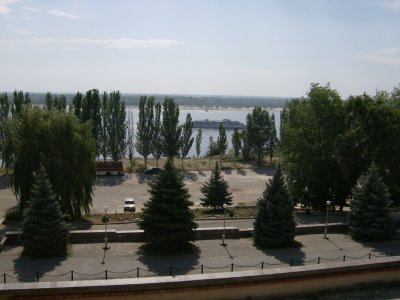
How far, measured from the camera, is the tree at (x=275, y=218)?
2052 cm

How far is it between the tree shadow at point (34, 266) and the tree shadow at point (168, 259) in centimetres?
339

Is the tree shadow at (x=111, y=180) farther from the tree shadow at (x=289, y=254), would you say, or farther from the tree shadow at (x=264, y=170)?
the tree shadow at (x=289, y=254)

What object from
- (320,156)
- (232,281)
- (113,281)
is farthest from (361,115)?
(113,281)

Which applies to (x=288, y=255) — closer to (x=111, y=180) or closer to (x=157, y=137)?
(x=111, y=180)

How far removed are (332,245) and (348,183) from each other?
27.5 feet

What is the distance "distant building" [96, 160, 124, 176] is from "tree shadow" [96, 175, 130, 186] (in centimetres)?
70

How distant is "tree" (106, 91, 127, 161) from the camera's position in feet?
179

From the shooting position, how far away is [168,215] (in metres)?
19.9

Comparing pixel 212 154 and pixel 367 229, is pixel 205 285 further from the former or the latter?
pixel 212 154

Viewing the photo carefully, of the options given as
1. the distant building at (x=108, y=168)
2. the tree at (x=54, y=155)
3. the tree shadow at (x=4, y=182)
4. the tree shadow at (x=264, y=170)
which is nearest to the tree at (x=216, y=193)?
the tree at (x=54, y=155)

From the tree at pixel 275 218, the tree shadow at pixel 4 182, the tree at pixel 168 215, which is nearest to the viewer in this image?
the tree at pixel 168 215

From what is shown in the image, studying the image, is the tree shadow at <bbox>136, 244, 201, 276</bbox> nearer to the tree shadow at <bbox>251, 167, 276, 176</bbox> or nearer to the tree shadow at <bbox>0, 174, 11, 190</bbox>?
the tree shadow at <bbox>0, 174, 11, 190</bbox>

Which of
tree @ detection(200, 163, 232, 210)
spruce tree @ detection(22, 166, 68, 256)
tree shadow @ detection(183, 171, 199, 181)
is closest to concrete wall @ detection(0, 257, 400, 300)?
spruce tree @ detection(22, 166, 68, 256)

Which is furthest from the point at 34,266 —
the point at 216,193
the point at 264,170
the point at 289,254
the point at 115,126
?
the point at 264,170
